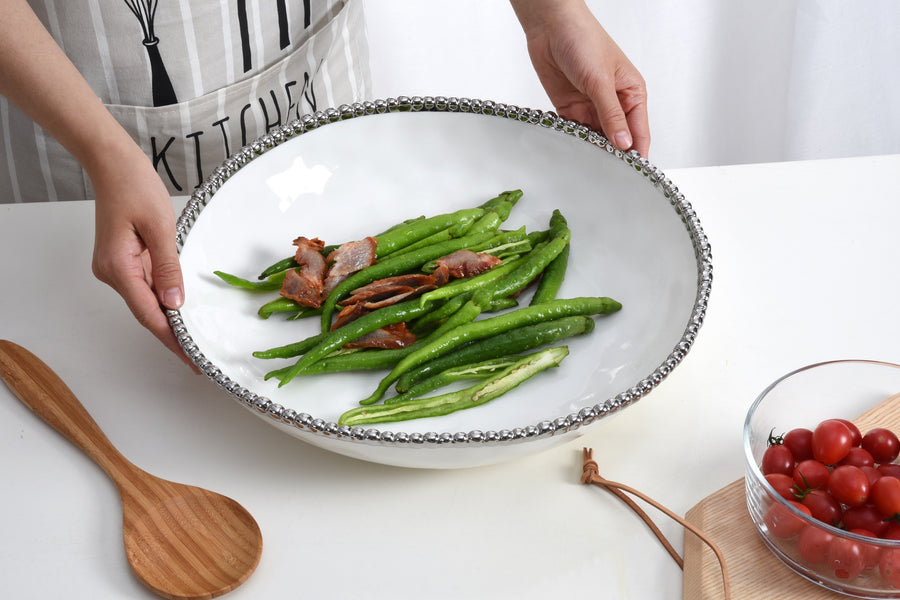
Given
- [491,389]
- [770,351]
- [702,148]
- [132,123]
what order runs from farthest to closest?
[702,148], [132,123], [770,351], [491,389]

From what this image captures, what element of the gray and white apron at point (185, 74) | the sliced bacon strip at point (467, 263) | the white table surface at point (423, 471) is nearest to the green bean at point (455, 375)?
the white table surface at point (423, 471)

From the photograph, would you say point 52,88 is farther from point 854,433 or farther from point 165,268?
point 854,433

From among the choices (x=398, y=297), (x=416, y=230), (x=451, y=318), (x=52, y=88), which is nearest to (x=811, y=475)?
(x=451, y=318)

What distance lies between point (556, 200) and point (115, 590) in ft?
3.26

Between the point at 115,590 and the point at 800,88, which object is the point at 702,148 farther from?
the point at 115,590

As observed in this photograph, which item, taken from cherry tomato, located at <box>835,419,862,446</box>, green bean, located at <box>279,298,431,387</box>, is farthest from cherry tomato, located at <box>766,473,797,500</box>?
green bean, located at <box>279,298,431,387</box>

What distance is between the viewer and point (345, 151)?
1.65 meters

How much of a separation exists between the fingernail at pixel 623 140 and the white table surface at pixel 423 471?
287 mm

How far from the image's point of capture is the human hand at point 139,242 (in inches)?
49.7

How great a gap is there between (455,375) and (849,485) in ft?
1.79

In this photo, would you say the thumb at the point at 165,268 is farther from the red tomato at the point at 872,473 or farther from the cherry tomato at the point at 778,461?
the red tomato at the point at 872,473

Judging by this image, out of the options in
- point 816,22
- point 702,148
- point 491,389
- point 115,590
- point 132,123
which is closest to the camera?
point 115,590

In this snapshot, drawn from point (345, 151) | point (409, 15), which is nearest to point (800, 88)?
point (409, 15)

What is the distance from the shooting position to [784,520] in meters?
1.02
